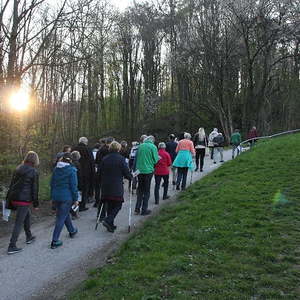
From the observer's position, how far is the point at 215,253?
264 inches

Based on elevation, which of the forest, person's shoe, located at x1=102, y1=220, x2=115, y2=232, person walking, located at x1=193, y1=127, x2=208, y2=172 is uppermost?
the forest

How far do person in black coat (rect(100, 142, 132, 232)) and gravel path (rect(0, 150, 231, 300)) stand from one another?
0.55 metres

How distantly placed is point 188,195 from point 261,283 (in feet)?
23.4

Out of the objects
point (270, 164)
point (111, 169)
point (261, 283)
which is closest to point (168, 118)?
point (270, 164)

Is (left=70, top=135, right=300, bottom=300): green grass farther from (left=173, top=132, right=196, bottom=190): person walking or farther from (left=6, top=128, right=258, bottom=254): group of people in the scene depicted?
(left=173, top=132, right=196, bottom=190): person walking

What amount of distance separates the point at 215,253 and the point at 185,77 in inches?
1484

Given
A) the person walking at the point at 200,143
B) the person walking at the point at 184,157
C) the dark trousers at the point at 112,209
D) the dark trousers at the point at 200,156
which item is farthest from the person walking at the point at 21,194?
the dark trousers at the point at 200,156

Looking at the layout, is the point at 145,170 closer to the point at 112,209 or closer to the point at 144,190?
the point at 144,190

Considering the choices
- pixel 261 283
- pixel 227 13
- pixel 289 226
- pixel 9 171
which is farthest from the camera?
pixel 227 13

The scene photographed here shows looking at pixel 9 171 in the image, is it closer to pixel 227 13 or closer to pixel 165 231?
pixel 165 231

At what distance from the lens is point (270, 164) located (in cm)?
1538

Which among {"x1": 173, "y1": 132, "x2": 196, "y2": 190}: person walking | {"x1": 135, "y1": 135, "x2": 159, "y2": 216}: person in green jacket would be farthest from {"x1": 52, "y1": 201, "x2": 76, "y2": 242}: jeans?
{"x1": 173, "y1": 132, "x2": 196, "y2": 190}: person walking

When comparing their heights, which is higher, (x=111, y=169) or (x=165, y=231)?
(x=111, y=169)

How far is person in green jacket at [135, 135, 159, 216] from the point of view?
35.2 ft
